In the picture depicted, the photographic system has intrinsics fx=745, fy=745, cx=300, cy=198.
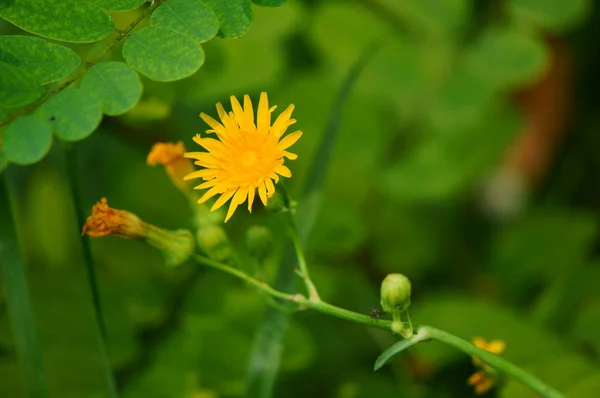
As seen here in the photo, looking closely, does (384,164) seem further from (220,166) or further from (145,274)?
(220,166)

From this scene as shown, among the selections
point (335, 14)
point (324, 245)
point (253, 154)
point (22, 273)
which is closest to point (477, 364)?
point (253, 154)

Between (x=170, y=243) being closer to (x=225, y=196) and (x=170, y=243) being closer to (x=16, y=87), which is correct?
(x=225, y=196)

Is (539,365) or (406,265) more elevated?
(406,265)

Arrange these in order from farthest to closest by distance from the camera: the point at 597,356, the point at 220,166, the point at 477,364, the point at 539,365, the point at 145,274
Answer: the point at 145,274 → the point at 597,356 → the point at 539,365 → the point at 477,364 → the point at 220,166

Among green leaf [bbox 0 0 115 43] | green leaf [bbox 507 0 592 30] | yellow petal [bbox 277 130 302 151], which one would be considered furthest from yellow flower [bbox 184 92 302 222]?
green leaf [bbox 507 0 592 30]

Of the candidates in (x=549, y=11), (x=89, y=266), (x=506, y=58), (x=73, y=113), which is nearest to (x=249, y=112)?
(x=73, y=113)

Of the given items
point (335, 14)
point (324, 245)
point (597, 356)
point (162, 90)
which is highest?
point (335, 14)
